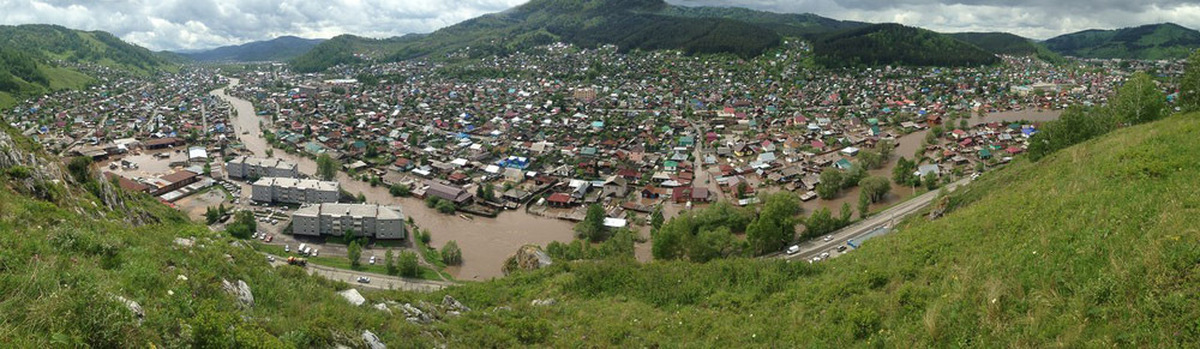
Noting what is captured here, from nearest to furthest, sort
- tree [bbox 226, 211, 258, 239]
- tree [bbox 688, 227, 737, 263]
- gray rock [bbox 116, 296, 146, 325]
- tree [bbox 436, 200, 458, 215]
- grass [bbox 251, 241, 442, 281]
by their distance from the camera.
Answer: gray rock [bbox 116, 296, 146, 325]
tree [bbox 688, 227, 737, 263]
grass [bbox 251, 241, 442, 281]
tree [bbox 226, 211, 258, 239]
tree [bbox 436, 200, 458, 215]

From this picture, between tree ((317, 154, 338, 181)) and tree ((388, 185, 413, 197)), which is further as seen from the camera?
tree ((317, 154, 338, 181))

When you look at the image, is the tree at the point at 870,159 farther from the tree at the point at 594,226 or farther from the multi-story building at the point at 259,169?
the multi-story building at the point at 259,169

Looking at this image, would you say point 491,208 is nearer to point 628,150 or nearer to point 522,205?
point 522,205

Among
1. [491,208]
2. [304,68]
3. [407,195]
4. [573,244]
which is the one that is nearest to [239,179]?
[407,195]

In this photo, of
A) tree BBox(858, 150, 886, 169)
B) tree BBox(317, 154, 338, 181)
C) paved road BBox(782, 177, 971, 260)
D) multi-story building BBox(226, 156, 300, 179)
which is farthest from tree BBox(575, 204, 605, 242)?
multi-story building BBox(226, 156, 300, 179)

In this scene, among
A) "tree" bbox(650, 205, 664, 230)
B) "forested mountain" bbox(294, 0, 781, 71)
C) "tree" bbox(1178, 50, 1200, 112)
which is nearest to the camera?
"tree" bbox(1178, 50, 1200, 112)

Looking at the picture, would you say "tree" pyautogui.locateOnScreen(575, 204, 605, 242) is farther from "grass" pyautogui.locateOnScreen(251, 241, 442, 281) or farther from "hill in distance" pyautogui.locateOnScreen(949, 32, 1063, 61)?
"hill in distance" pyautogui.locateOnScreen(949, 32, 1063, 61)

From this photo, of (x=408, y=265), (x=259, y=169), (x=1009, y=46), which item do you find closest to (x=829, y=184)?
(x=408, y=265)

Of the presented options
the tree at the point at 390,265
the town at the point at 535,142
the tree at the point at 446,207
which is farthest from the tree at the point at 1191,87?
the tree at the point at 446,207
